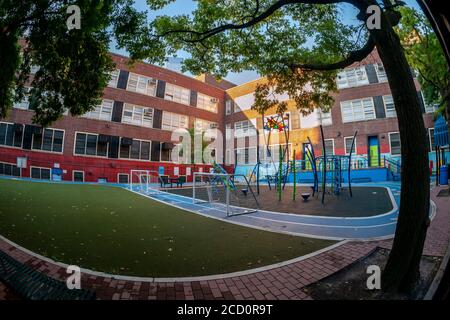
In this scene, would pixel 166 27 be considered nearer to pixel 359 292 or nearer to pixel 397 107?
pixel 397 107

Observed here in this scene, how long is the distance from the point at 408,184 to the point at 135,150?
2211 centimetres

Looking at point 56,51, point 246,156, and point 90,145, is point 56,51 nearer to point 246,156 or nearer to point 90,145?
point 90,145

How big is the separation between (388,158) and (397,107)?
20.6m

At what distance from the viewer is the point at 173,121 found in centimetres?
2186

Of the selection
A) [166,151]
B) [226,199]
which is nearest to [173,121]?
[166,151]

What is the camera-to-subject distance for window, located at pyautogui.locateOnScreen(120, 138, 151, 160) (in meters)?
19.6

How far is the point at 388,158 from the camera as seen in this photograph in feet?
60.1

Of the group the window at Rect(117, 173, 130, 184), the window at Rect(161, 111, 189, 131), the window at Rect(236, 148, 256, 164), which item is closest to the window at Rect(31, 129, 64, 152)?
the window at Rect(117, 173, 130, 184)

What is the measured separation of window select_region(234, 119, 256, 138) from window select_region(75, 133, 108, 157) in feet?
53.3

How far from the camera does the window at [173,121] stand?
Answer: 20906 millimetres

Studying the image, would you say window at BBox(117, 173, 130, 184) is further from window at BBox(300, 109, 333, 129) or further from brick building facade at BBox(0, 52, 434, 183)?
window at BBox(300, 109, 333, 129)

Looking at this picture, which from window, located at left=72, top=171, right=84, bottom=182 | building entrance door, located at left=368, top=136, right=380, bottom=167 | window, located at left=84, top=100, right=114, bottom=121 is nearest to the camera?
window, located at left=72, top=171, right=84, bottom=182
